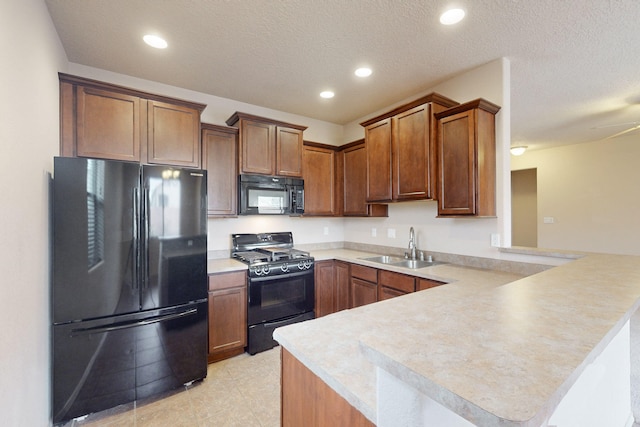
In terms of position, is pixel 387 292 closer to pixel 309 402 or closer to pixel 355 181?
pixel 355 181

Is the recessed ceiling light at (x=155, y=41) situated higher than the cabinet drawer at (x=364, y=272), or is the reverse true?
the recessed ceiling light at (x=155, y=41)

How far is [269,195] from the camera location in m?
3.31

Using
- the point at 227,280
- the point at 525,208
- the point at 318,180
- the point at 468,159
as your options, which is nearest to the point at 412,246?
the point at 468,159

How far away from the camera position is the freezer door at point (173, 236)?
2.13m

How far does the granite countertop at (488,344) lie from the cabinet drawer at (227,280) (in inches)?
66.6

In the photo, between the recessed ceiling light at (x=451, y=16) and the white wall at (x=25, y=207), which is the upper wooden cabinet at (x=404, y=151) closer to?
the recessed ceiling light at (x=451, y=16)

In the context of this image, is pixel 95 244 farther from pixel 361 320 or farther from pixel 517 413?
pixel 517 413

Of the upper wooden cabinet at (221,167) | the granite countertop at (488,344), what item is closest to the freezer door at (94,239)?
the upper wooden cabinet at (221,167)

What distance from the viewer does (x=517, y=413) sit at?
0.38m

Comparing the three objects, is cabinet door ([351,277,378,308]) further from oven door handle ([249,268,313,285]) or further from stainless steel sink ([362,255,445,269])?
oven door handle ([249,268,313,285])

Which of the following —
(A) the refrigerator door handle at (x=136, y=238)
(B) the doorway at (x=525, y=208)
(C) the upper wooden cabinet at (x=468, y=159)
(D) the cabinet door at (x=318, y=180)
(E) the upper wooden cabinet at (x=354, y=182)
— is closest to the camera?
(A) the refrigerator door handle at (x=136, y=238)

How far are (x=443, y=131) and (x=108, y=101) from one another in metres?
2.85

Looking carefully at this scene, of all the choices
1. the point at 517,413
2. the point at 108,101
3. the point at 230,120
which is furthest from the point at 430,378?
the point at 230,120

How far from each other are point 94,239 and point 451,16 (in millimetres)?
2860
